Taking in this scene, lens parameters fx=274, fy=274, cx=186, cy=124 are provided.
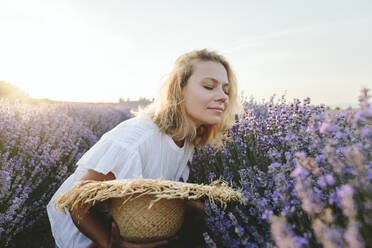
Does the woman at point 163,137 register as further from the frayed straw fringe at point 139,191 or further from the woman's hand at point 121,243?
the frayed straw fringe at point 139,191

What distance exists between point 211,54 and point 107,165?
43.8 inches

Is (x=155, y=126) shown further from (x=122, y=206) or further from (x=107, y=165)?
(x=122, y=206)

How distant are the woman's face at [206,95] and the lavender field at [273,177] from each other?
0.35 meters

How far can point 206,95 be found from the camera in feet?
5.75

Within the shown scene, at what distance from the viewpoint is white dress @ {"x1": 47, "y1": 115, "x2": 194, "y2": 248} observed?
1.55m

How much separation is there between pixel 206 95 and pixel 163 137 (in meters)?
0.40

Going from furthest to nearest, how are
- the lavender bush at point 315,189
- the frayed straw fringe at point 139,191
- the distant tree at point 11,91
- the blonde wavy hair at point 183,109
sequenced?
1. the distant tree at point 11,91
2. the blonde wavy hair at point 183,109
3. the frayed straw fringe at point 139,191
4. the lavender bush at point 315,189

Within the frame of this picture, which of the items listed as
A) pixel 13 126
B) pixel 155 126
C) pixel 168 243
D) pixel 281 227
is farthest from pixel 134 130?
pixel 13 126

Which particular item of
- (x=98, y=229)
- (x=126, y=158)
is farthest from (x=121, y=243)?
(x=126, y=158)

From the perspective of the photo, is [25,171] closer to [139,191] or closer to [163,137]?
[163,137]

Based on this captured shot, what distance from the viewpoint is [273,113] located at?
6.88ft

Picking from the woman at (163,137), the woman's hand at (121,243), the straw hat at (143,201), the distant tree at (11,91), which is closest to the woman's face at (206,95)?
the woman at (163,137)

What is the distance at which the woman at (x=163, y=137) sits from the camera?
1.55 meters

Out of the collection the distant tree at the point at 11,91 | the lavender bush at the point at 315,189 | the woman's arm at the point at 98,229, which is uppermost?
the lavender bush at the point at 315,189
